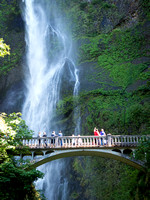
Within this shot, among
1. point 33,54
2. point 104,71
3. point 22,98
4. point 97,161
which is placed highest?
point 33,54

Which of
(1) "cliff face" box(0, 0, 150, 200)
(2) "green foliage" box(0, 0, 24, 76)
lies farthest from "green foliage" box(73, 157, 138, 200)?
(2) "green foliage" box(0, 0, 24, 76)

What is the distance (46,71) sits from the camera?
3284 cm

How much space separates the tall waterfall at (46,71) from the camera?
926 inches

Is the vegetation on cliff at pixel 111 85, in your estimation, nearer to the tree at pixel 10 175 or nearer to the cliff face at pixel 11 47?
the tree at pixel 10 175

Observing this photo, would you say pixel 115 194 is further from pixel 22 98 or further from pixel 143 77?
pixel 22 98

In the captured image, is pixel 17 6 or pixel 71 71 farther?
pixel 17 6

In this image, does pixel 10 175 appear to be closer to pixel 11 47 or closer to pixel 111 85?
pixel 111 85

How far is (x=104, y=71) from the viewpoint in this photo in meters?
29.2

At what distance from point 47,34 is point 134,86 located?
17.1 meters

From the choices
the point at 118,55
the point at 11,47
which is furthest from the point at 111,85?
the point at 11,47

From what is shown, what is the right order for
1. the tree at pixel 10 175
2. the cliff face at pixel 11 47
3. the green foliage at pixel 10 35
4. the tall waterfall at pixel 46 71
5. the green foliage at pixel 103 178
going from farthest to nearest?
1. the green foliage at pixel 10 35
2. the cliff face at pixel 11 47
3. the tall waterfall at pixel 46 71
4. the green foliage at pixel 103 178
5. the tree at pixel 10 175

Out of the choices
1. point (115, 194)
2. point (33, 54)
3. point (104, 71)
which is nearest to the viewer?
point (115, 194)

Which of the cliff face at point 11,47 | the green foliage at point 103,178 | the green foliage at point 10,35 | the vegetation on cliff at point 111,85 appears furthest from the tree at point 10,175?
the green foliage at point 10,35

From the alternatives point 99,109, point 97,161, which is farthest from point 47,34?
point 97,161
